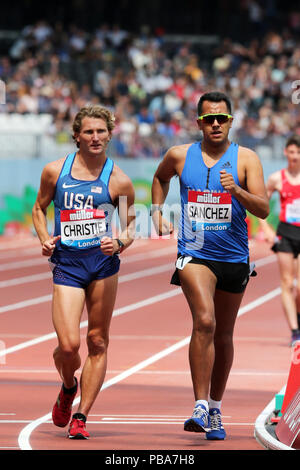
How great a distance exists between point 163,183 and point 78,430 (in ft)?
5.99

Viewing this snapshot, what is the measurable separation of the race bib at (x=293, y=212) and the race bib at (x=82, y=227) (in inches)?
206

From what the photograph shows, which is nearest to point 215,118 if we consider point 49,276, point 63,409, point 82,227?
point 82,227

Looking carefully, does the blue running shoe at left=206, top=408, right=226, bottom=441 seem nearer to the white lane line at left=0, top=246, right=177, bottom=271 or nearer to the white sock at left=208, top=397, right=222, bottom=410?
the white sock at left=208, top=397, right=222, bottom=410

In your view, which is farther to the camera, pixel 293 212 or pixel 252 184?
pixel 293 212

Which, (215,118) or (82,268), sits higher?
(215,118)

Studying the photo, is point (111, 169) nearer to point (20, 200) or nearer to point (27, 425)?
point (27, 425)

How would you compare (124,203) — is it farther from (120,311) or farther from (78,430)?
(120,311)

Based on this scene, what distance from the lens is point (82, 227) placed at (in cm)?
765

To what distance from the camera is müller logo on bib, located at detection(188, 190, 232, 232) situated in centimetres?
759

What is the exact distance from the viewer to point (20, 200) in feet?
93.7

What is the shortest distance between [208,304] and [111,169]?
1.20 meters

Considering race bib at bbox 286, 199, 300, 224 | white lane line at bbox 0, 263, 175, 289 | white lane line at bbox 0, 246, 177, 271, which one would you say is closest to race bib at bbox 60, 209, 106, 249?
race bib at bbox 286, 199, 300, 224

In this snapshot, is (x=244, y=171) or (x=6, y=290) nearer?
(x=244, y=171)
